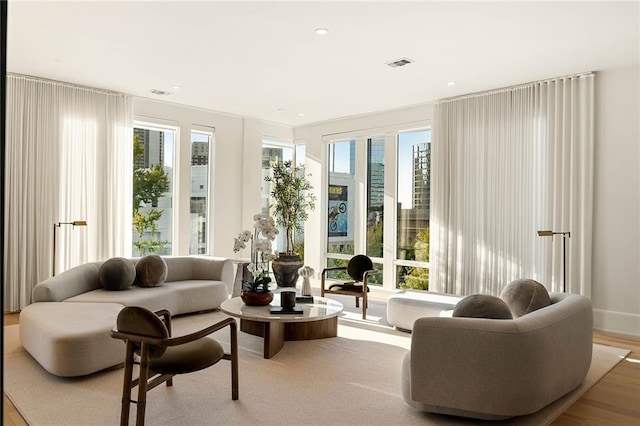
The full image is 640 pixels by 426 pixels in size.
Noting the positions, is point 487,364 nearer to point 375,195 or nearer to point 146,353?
point 146,353

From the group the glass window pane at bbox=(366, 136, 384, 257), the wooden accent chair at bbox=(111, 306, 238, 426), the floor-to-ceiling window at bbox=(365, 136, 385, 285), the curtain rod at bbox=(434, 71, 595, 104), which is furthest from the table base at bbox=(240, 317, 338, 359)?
the curtain rod at bbox=(434, 71, 595, 104)

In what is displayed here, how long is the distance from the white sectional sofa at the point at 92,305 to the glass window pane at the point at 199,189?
1509 millimetres

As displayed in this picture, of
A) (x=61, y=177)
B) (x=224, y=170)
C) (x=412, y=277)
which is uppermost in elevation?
(x=224, y=170)

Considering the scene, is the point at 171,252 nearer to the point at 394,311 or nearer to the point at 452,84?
the point at 394,311

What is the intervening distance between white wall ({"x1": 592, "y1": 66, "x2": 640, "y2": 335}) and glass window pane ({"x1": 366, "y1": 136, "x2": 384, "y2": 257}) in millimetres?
3242

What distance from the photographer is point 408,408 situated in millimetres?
3109

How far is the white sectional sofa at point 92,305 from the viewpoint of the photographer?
3.46 meters

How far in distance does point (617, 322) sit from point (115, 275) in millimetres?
5556

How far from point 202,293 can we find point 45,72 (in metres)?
3.26

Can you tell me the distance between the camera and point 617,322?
5.20 meters

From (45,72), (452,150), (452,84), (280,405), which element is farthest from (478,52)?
(45,72)

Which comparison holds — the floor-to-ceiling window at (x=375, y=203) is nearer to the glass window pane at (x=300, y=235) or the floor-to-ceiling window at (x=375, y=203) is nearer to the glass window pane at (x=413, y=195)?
the glass window pane at (x=413, y=195)

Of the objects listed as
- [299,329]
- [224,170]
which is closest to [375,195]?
[224,170]

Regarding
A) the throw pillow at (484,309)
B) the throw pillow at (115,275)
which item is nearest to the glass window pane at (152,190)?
the throw pillow at (115,275)
